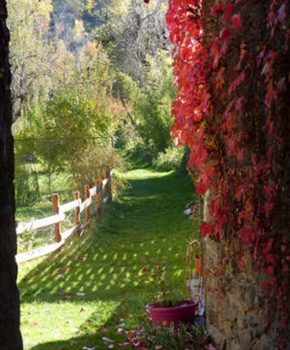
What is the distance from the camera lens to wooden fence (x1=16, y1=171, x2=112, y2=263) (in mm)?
10383

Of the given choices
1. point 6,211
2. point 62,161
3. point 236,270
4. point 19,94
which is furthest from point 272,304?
point 19,94

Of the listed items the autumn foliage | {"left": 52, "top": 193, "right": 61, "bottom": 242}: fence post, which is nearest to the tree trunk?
the autumn foliage

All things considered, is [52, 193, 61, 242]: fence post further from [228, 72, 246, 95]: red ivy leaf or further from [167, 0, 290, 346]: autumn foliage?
[228, 72, 246, 95]: red ivy leaf

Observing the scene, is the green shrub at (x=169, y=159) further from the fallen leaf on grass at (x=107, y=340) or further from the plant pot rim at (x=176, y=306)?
the plant pot rim at (x=176, y=306)

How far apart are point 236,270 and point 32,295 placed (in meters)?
4.88

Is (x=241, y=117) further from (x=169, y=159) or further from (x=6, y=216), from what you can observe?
(x=169, y=159)

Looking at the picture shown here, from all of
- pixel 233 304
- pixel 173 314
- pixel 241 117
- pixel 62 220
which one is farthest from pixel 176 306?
pixel 62 220

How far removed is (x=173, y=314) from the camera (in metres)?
5.56

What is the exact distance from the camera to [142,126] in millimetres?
30672

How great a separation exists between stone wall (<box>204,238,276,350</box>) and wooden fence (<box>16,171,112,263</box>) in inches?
211

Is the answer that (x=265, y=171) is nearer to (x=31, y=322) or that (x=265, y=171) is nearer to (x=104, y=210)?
(x=31, y=322)

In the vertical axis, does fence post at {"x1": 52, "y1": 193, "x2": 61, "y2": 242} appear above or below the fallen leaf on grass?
above

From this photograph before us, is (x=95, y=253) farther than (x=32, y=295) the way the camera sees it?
Yes

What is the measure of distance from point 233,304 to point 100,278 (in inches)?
216
